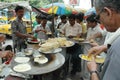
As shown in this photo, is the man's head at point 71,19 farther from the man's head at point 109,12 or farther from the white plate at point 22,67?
the man's head at point 109,12

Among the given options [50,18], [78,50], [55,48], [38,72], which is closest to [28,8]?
[50,18]

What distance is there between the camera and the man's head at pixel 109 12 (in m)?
1.13

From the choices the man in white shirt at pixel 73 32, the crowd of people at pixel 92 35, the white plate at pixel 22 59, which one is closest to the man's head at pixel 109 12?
the crowd of people at pixel 92 35

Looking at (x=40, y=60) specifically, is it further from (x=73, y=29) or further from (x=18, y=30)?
(x=73, y=29)

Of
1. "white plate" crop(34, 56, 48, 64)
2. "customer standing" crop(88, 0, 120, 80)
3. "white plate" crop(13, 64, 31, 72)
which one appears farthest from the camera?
"white plate" crop(34, 56, 48, 64)

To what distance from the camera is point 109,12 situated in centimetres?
116

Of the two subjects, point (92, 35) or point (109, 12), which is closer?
point (109, 12)

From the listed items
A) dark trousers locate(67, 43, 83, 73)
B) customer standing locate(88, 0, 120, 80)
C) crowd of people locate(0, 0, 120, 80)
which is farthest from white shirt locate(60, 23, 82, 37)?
customer standing locate(88, 0, 120, 80)

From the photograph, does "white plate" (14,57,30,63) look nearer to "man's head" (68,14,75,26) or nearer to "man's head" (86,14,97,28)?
"man's head" (86,14,97,28)

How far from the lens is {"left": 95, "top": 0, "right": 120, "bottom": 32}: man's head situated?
1.13 m

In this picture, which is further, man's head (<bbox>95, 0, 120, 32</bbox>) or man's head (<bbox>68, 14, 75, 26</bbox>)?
man's head (<bbox>68, 14, 75, 26</bbox>)

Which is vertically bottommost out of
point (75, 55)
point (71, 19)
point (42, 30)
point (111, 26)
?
point (75, 55)

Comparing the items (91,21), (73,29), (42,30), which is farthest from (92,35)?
(42,30)

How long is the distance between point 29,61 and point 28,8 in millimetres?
3415
